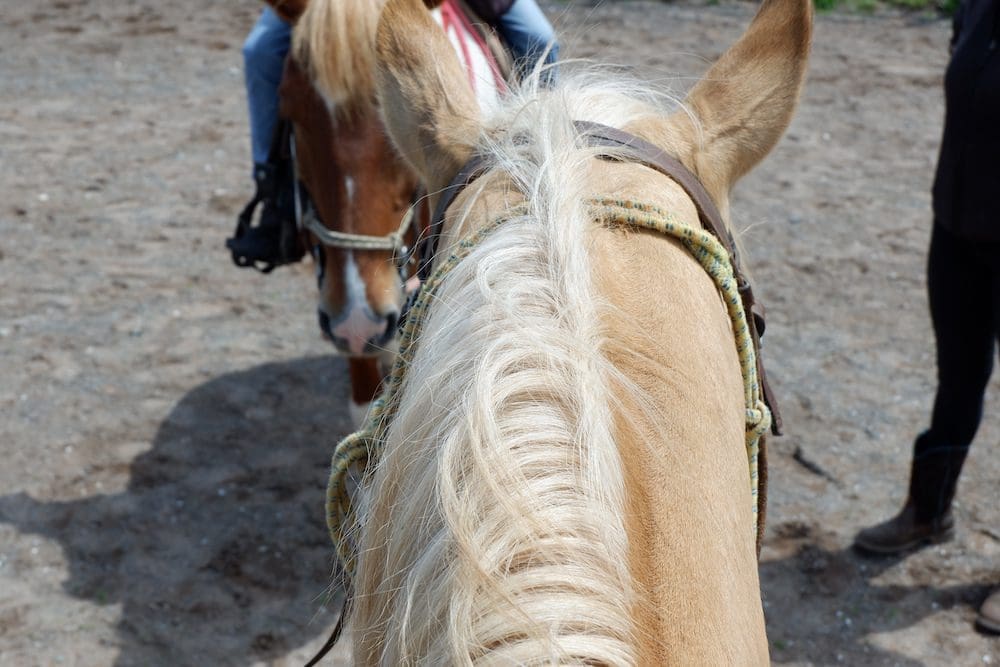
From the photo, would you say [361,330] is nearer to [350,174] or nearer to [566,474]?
[350,174]

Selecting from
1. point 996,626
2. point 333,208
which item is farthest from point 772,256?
point 333,208

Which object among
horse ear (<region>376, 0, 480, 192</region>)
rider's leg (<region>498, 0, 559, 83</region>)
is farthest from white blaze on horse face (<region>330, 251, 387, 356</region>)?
horse ear (<region>376, 0, 480, 192</region>)

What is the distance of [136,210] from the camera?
18.2ft

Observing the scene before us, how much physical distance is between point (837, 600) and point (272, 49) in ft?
8.52

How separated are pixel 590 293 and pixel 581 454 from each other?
18cm

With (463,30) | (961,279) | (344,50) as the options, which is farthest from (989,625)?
(344,50)

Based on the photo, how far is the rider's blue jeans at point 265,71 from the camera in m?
3.17

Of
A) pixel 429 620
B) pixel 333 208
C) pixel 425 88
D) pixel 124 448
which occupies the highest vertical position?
pixel 425 88

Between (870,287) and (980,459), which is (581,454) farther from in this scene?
(870,287)

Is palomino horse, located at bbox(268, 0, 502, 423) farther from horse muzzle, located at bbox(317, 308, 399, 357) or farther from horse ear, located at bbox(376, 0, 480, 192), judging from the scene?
horse ear, located at bbox(376, 0, 480, 192)

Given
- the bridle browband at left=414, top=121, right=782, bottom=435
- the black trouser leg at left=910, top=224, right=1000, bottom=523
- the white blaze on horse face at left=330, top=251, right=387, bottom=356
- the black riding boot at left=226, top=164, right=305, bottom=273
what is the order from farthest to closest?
the black riding boot at left=226, top=164, right=305, bottom=273 < the black trouser leg at left=910, top=224, right=1000, bottom=523 < the white blaze on horse face at left=330, top=251, right=387, bottom=356 < the bridle browband at left=414, top=121, right=782, bottom=435

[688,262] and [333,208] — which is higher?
[688,262]

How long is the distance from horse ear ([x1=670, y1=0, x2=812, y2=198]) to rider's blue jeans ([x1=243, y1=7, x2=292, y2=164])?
212cm

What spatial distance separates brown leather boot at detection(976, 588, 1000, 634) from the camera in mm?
2875
